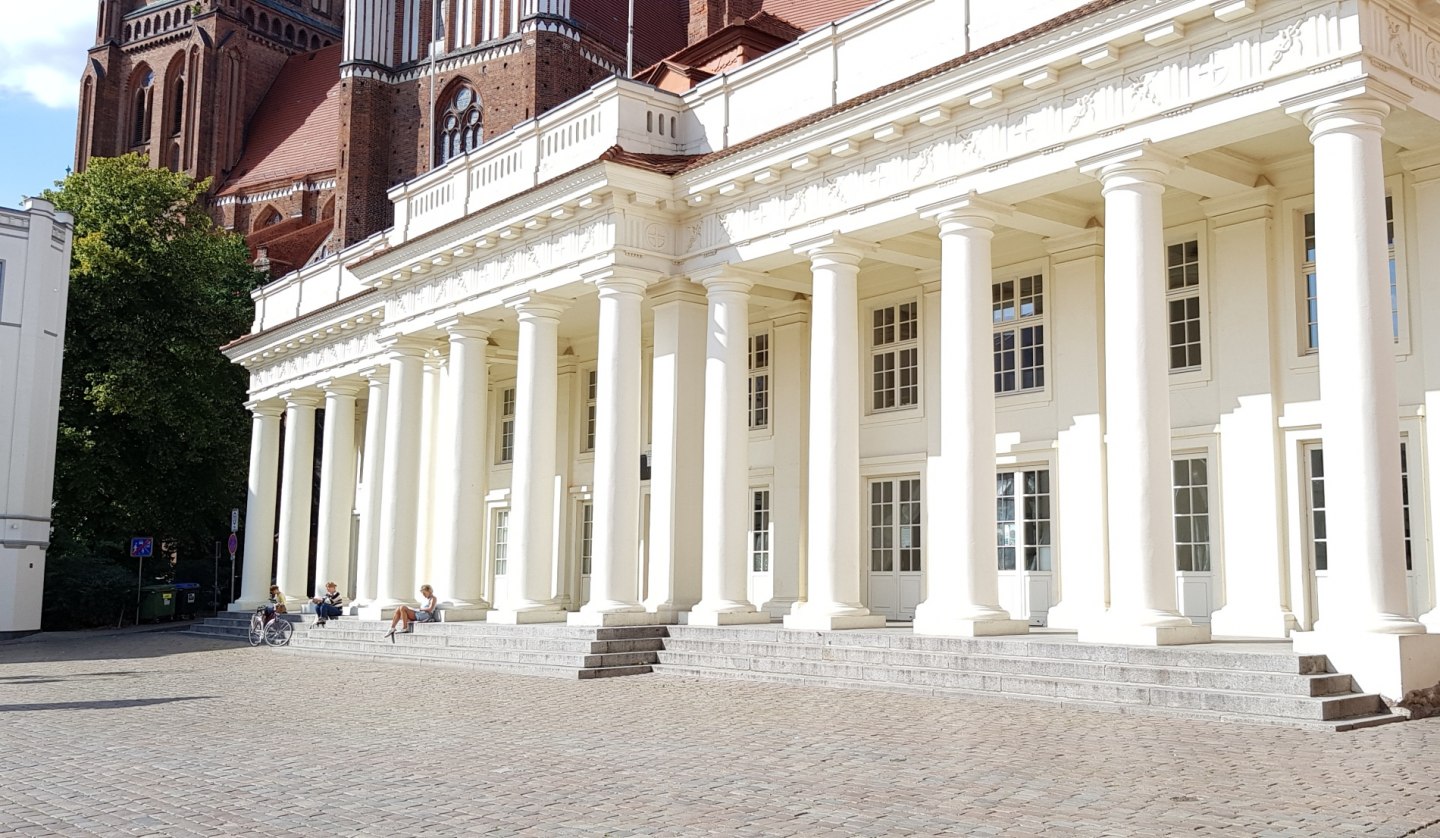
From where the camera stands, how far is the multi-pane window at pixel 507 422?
93.0 ft

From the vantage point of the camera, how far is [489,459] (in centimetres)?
2875

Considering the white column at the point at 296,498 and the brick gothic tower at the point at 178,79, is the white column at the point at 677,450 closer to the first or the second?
the white column at the point at 296,498

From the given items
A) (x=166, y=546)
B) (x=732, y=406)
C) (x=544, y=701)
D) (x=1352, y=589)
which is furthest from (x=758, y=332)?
(x=166, y=546)

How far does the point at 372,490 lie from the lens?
2620 centimetres

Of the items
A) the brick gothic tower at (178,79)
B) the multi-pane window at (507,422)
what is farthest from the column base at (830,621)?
the brick gothic tower at (178,79)

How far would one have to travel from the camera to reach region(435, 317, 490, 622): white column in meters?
22.1

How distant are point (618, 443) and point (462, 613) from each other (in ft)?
16.7

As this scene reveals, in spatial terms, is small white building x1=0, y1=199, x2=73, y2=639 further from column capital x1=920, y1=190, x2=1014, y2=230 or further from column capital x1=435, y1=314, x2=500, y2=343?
column capital x1=920, y1=190, x2=1014, y2=230

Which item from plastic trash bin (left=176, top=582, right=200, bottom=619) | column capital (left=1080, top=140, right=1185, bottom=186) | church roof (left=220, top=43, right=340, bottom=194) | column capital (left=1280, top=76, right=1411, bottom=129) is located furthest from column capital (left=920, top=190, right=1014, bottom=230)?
church roof (left=220, top=43, right=340, bottom=194)

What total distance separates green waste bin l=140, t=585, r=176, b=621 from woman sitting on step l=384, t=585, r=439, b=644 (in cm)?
1566

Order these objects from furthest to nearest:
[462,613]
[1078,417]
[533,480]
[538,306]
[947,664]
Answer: [462,613], [538,306], [533,480], [1078,417], [947,664]

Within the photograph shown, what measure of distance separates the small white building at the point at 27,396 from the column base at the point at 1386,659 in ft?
98.9

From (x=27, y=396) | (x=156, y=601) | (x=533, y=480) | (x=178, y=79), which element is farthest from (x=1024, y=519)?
(x=178, y=79)

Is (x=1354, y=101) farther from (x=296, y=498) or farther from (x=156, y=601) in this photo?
(x=156, y=601)
